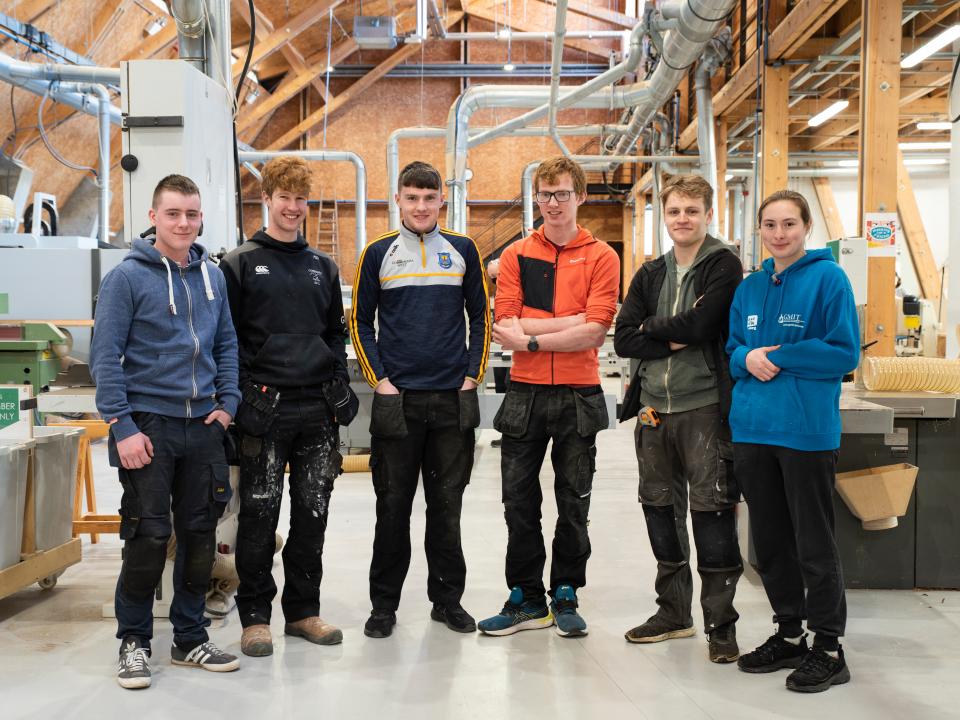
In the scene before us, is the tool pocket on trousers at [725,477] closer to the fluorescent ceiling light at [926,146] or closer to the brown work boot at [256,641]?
the brown work boot at [256,641]

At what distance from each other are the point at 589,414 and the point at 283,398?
3.16 feet

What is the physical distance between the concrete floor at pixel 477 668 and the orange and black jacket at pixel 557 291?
34.6 inches

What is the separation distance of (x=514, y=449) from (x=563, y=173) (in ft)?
2.97

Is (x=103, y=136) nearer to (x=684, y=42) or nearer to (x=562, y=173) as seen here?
(x=684, y=42)

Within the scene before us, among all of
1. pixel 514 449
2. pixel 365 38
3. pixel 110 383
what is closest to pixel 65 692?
pixel 110 383

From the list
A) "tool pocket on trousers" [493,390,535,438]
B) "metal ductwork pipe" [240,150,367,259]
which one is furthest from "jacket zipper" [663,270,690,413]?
"metal ductwork pipe" [240,150,367,259]

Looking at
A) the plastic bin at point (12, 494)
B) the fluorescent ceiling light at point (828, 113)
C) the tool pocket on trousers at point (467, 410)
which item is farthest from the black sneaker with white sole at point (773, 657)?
the fluorescent ceiling light at point (828, 113)

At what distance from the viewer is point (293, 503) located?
112 inches

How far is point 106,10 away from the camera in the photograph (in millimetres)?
9484

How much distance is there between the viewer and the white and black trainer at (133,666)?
246 centimetres

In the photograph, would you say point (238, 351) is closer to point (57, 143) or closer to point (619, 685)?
point (619, 685)

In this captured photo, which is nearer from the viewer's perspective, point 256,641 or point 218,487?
point 218,487

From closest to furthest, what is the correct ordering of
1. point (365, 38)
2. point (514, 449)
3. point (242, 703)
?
point (242, 703)
point (514, 449)
point (365, 38)

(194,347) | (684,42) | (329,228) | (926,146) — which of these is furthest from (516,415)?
(329,228)
